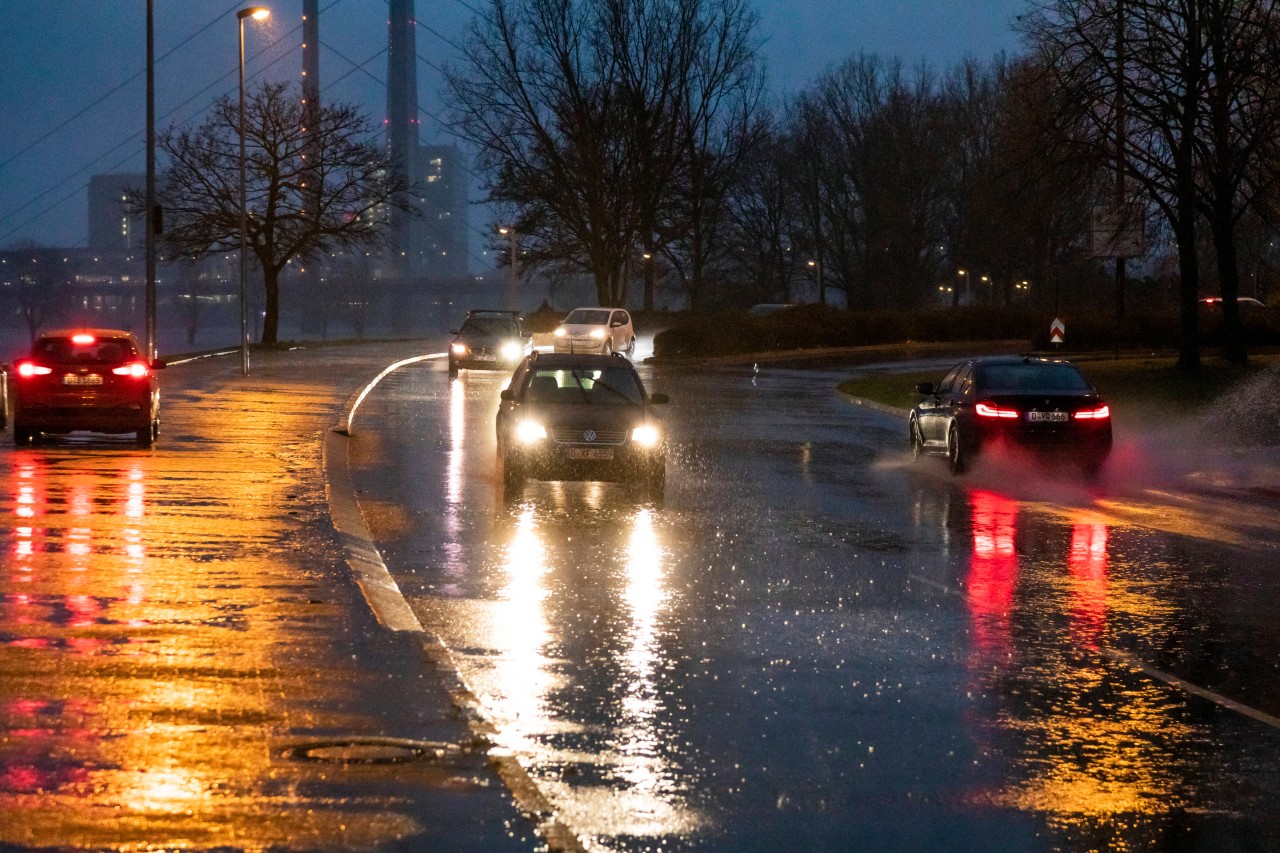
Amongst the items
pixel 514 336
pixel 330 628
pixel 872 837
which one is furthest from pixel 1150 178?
pixel 872 837

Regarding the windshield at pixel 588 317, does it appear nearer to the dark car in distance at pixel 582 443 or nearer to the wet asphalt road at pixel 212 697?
the dark car in distance at pixel 582 443

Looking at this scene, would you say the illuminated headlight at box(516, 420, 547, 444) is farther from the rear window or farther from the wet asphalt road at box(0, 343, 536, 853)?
the rear window

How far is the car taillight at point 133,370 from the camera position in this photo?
2227 centimetres

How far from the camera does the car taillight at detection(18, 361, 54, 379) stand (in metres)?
21.9

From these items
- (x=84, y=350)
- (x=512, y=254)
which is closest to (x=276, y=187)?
(x=512, y=254)

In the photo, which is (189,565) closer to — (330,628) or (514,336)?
(330,628)

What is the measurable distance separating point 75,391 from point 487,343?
88.0ft

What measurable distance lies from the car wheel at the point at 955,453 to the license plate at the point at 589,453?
536cm

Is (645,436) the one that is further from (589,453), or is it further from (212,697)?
(212,697)

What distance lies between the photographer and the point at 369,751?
23.5 ft

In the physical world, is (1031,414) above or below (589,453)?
above

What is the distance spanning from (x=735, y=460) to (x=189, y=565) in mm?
11356

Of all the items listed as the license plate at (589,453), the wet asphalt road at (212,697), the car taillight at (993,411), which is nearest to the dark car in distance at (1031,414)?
the car taillight at (993,411)

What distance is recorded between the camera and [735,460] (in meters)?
23.0
